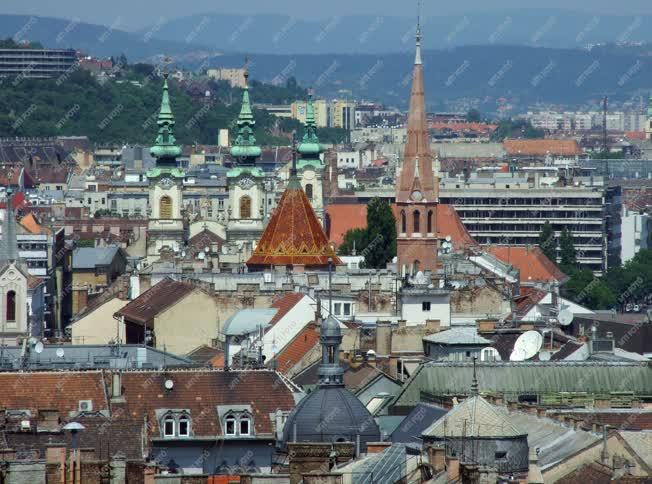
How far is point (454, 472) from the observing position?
39469mm

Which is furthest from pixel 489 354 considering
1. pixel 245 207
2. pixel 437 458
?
pixel 245 207

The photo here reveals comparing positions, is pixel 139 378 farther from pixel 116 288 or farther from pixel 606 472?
pixel 116 288

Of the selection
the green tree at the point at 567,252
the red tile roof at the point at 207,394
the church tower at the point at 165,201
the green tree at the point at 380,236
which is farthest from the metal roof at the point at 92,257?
the red tile roof at the point at 207,394

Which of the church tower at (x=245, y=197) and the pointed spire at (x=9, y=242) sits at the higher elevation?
the church tower at (x=245, y=197)

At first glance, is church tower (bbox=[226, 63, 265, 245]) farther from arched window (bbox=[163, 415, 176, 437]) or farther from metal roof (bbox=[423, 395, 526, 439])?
metal roof (bbox=[423, 395, 526, 439])

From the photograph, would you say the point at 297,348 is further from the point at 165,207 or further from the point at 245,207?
the point at 165,207

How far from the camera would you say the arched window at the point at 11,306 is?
9356 cm

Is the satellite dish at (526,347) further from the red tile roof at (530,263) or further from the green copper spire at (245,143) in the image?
the green copper spire at (245,143)

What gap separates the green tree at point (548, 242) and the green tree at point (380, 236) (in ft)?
83.3

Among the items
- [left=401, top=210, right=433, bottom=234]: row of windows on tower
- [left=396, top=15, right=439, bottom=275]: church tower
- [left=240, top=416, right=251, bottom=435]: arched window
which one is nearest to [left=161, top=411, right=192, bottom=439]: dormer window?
[left=240, top=416, right=251, bottom=435]: arched window

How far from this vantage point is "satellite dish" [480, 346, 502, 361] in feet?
219

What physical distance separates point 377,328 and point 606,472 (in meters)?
34.2

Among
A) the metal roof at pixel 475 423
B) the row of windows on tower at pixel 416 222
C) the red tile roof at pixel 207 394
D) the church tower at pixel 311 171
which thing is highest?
the church tower at pixel 311 171

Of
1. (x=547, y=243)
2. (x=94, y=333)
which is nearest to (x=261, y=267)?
(x=94, y=333)
